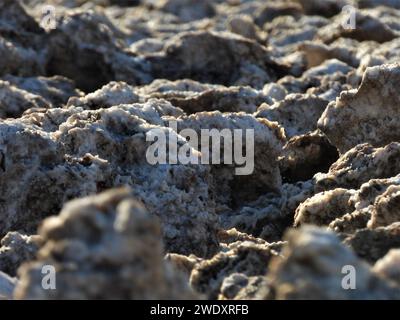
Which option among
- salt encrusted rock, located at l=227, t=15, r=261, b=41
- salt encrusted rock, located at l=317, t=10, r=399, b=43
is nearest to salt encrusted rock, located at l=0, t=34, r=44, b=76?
salt encrusted rock, located at l=227, t=15, r=261, b=41

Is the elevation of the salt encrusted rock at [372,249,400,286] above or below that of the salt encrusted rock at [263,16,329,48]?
below

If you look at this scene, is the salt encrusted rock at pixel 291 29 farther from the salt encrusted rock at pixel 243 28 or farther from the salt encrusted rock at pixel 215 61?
the salt encrusted rock at pixel 215 61

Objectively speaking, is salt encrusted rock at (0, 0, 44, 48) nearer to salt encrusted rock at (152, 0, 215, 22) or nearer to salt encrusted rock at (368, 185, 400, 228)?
salt encrusted rock at (368, 185, 400, 228)

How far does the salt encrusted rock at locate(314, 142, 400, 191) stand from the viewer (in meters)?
7.03

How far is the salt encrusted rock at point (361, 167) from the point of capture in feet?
23.1

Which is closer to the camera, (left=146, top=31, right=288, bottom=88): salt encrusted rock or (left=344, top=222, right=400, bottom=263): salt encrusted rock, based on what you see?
(left=344, top=222, right=400, bottom=263): salt encrusted rock

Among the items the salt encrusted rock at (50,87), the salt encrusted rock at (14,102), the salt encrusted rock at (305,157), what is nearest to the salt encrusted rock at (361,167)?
the salt encrusted rock at (305,157)

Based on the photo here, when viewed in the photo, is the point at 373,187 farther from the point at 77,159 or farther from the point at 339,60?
the point at 339,60

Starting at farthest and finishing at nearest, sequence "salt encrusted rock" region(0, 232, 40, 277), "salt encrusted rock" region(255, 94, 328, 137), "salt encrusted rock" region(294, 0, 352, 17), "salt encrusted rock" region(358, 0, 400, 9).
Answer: "salt encrusted rock" region(358, 0, 400, 9)
"salt encrusted rock" region(294, 0, 352, 17)
"salt encrusted rock" region(255, 94, 328, 137)
"salt encrusted rock" region(0, 232, 40, 277)

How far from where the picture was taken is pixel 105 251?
3.76m

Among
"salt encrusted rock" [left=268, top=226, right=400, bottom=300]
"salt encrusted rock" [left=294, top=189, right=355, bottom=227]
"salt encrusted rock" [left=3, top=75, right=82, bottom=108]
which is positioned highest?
"salt encrusted rock" [left=3, top=75, right=82, bottom=108]

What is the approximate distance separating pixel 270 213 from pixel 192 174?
39.8 inches
